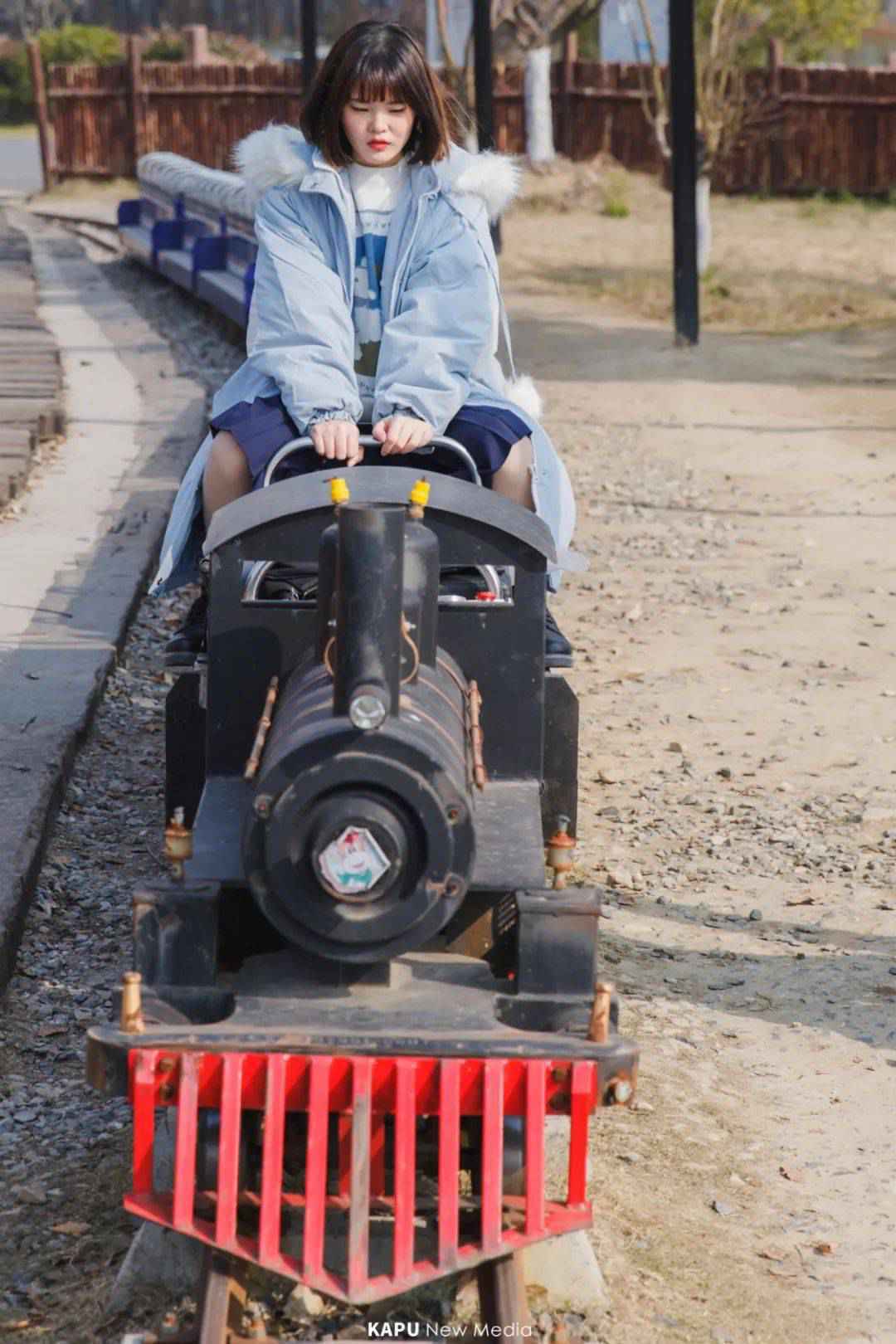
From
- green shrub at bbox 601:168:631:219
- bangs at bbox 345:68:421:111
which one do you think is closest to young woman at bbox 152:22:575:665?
bangs at bbox 345:68:421:111

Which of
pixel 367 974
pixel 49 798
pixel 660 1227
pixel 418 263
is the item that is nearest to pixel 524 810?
pixel 367 974

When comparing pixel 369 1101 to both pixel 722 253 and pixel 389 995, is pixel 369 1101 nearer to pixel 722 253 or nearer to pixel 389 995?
pixel 389 995

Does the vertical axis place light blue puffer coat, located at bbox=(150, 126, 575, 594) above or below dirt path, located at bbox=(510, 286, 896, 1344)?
above

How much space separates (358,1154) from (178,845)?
596mm

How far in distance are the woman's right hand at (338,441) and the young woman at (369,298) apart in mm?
65

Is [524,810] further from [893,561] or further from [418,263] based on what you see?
[893,561]

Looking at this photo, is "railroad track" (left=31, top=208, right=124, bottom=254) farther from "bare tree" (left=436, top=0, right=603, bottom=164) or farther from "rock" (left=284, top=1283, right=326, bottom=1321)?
"rock" (left=284, top=1283, right=326, bottom=1321)

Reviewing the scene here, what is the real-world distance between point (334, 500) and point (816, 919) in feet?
6.57

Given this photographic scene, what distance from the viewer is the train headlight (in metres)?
2.84

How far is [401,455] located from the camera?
4.02 meters

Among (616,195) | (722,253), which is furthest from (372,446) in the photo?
(616,195)

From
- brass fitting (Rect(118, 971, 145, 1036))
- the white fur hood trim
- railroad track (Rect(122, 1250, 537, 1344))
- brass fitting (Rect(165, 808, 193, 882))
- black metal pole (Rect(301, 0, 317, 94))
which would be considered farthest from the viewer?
black metal pole (Rect(301, 0, 317, 94))

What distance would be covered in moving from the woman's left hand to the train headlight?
1134 mm

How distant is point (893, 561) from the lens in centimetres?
846
